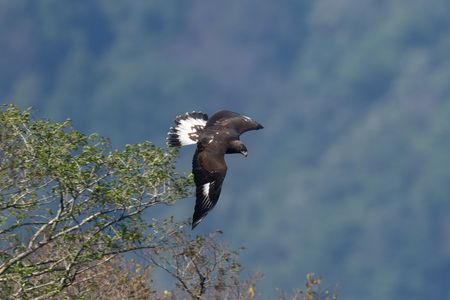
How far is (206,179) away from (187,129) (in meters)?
3.39

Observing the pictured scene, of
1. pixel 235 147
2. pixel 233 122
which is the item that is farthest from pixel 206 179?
pixel 233 122

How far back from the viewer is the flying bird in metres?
24.0

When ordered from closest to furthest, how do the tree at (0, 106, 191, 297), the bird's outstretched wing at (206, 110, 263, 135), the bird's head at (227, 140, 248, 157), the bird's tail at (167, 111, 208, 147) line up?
the tree at (0, 106, 191, 297) → the bird's tail at (167, 111, 208, 147) → the bird's head at (227, 140, 248, 157) → the bird's outstretched wing at (206, 110, 263, 135)

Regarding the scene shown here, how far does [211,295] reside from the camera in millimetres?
24469

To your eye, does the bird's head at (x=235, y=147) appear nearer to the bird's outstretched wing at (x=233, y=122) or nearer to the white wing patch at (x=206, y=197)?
the bird's outstretched wing at (x=233, y=122)

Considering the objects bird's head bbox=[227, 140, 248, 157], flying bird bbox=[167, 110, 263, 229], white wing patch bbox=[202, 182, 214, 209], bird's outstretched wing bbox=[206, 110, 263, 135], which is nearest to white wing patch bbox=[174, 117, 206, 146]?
flying bird bbox=[167, 110, 263, 229]

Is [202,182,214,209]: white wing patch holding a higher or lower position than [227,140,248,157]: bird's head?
lower

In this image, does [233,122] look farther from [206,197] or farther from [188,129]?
[206,197]

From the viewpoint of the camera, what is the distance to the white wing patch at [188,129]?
87.1 feet

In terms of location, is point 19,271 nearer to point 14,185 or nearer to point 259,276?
point 14,185

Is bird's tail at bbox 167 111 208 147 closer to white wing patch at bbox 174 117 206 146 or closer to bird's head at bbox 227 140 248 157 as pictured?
white wing patch at bbox 174 117 206 146

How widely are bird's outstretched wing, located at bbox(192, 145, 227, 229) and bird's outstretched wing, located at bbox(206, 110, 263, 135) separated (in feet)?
10.7

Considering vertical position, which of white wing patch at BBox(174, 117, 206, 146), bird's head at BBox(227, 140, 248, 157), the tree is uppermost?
white wing patch at BBox(174, 117, 206, 146)

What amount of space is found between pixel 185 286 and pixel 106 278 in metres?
1.64
